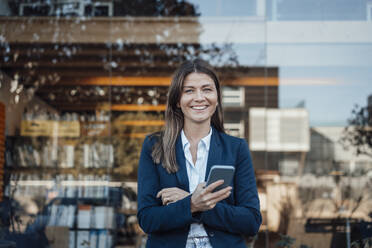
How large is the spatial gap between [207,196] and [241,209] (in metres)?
0.18

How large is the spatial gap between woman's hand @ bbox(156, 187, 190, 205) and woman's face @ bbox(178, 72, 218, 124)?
0.25 meters

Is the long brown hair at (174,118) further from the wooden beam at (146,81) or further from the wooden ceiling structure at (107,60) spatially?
the wooden beam at (146,81)

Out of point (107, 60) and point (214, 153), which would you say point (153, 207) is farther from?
point (107, 60)

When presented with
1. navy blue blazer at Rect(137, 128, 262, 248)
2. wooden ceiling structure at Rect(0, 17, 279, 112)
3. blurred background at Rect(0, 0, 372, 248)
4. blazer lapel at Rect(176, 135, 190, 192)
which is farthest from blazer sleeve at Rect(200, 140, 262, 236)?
wooden ceiling structure at Rect(0, 17, 279, 112)

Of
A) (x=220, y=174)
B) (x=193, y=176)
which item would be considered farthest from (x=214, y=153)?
(x=220, y=174)

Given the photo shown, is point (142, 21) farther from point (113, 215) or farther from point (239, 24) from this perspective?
point (113, 215)

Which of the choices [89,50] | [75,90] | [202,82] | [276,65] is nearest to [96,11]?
[89,50]

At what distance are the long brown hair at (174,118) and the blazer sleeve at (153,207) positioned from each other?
0.12ft

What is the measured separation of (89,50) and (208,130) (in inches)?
229

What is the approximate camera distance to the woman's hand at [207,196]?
3.75ft

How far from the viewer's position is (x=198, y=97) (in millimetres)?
1359

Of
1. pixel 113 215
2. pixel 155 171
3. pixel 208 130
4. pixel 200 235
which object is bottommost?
pixel 113 215

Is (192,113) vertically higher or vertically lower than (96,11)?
lower

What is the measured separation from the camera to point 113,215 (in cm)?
665
